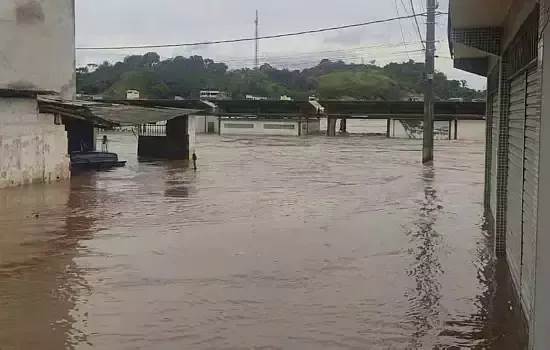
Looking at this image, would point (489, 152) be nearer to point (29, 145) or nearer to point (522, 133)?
point (522, 133)

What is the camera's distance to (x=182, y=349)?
20.3 feet

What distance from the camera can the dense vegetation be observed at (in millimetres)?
61375

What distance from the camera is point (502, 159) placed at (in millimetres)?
9516

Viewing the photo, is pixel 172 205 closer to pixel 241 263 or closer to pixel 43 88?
pixel 241 263

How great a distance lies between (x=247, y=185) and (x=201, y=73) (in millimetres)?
50509

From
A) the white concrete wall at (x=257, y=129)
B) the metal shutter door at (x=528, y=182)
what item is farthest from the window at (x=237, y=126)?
the metal shutter door at (x=528, y=182)

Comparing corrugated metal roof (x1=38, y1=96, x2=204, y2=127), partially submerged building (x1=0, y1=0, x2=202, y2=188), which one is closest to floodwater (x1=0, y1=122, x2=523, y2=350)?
partially submerged building (x1=0, y1=0, x2=202, y2=188)

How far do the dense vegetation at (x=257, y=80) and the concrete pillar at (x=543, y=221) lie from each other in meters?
54.4

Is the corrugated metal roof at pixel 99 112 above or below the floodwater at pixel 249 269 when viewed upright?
above

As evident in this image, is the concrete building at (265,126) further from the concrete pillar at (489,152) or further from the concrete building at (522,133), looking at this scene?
the concrete building at (522,133)

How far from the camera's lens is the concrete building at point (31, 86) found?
59.3 ft

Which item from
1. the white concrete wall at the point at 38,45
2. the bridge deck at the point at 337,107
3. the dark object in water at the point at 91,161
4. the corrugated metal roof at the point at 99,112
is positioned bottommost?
the dark object in water at the point at 91,161

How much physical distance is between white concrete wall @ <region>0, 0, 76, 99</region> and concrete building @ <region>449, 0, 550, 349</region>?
12606 millimetres

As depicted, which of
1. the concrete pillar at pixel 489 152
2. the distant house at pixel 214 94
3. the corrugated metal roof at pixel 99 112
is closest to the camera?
the concrete pillar at pixel 489 152
